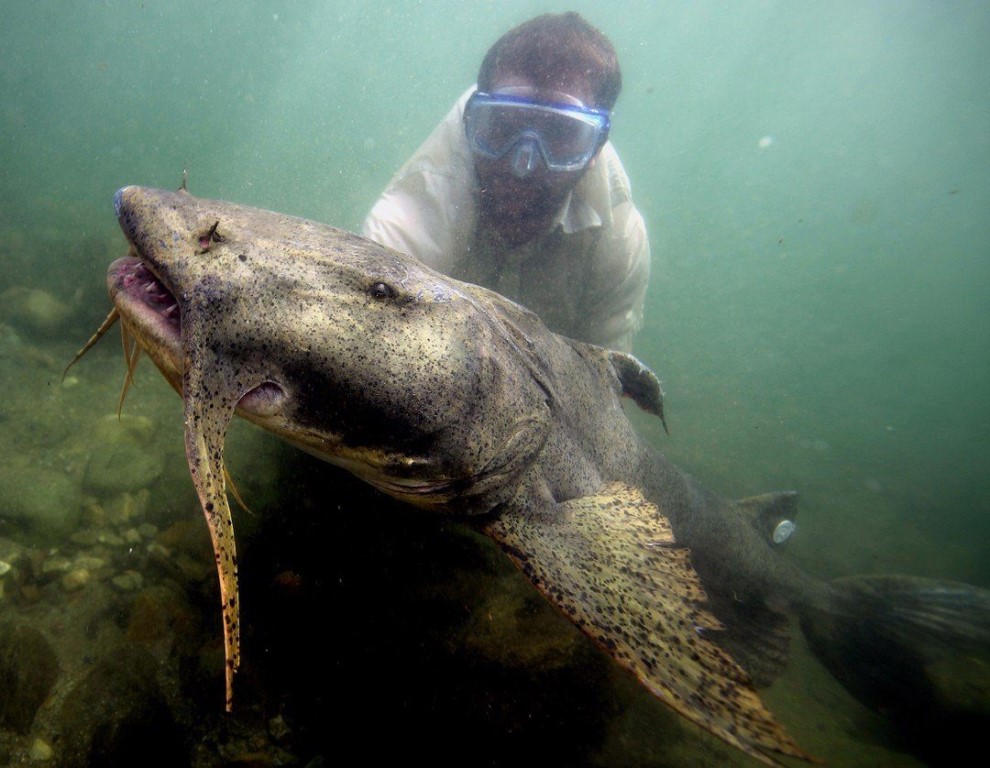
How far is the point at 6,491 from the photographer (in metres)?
3.37

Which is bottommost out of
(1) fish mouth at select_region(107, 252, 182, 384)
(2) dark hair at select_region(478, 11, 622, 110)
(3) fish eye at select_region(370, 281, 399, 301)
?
(1) fish mouth at select_region(107, 252, 182, 384)

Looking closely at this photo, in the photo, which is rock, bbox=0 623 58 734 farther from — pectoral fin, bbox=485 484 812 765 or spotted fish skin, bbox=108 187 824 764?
pectoral fin, bbox=485 484 812 765

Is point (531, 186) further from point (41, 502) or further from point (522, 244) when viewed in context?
point (41, 502)

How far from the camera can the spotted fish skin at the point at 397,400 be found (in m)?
1.29

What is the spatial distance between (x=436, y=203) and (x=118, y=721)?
4474mm

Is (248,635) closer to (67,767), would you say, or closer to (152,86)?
(67,767)

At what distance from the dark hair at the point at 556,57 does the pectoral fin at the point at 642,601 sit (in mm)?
4105

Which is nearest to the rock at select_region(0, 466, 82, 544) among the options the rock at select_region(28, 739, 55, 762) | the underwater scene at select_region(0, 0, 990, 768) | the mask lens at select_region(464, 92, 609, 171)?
the underwater scene at select_region(0, 0, 990, 768)

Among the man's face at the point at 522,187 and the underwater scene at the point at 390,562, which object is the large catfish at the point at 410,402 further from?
the man's face at the point at 522,187

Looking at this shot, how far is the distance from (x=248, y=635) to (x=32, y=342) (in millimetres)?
5729

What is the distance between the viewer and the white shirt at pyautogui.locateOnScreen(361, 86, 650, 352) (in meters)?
4.74

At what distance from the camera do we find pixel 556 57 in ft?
14.5

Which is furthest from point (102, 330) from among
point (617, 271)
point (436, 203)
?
point (617, 271)

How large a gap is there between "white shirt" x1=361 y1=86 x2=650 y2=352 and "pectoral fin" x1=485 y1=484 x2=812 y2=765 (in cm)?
325
